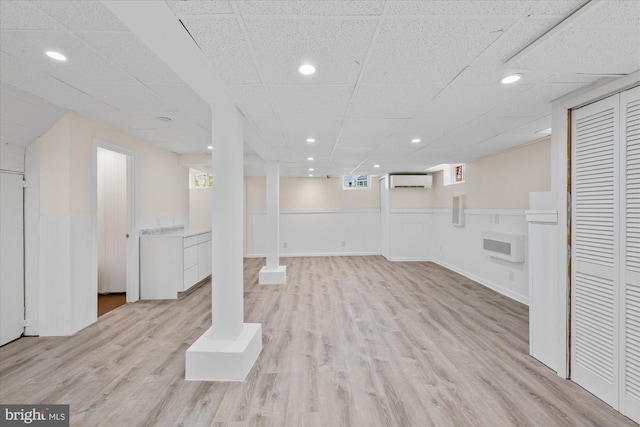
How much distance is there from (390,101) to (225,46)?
55.0 inches

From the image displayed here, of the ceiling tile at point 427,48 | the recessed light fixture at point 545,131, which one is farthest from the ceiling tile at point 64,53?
the recessed light fixture at point 545,131

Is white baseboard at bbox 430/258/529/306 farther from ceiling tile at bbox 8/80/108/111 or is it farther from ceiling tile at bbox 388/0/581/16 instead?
ceiling tile at bbox 8/80/108/111

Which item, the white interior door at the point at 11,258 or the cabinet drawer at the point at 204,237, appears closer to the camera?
the white interior door at the point at 11,258

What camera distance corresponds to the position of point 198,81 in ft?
6.16

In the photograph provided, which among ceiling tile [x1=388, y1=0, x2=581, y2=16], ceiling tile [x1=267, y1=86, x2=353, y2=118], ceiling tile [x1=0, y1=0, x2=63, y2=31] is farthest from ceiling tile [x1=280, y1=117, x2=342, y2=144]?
ceiling tile [x1=0, y1=0, x2=63, y2=31]

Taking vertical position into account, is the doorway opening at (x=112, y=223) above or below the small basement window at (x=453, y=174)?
below

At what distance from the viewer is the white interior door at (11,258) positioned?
8.91 feet

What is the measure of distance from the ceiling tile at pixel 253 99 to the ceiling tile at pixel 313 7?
78 centimetres

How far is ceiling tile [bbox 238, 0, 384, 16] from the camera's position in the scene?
3.92ft

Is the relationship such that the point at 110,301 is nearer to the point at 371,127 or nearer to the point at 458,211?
the point at 371,127

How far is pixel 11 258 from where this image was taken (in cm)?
278

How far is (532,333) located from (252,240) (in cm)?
657

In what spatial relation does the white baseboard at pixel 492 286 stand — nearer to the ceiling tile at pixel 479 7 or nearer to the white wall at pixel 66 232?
the ceiling tile at pixel 479 7

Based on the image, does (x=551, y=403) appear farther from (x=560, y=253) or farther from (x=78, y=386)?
(x=78, y=386)
